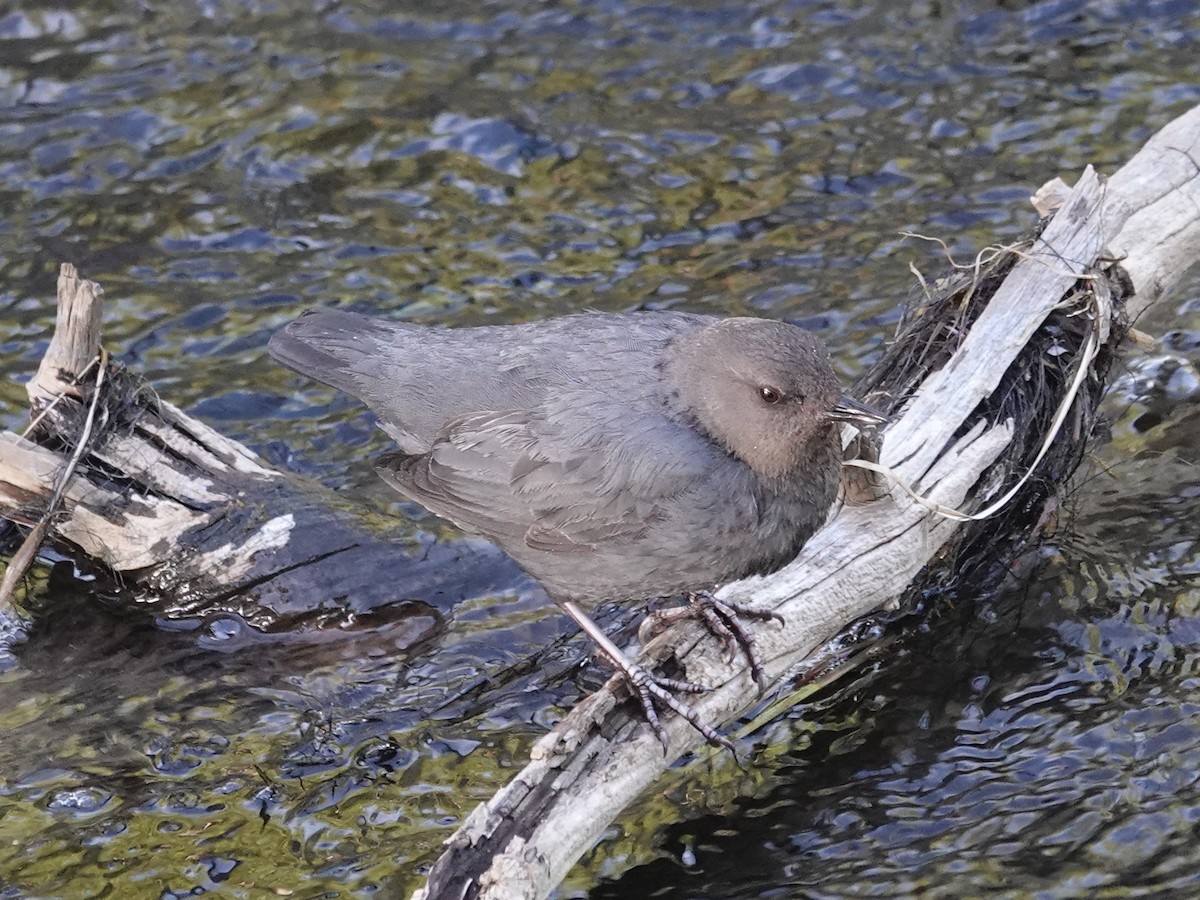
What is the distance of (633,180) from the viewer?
7168 mm

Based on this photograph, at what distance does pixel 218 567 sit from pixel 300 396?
139 cm

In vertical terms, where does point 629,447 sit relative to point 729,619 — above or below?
above

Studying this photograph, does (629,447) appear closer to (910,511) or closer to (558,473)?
(558,473)

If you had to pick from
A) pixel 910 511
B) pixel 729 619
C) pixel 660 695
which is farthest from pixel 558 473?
pixel 910 511

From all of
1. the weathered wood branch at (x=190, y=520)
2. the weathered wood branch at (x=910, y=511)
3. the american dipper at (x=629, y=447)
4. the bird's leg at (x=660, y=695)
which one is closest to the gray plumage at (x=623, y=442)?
the american dipper at (x=629, y=447)

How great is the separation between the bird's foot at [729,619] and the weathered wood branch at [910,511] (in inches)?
1.4

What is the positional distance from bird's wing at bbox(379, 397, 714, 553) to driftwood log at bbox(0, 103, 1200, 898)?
40cm

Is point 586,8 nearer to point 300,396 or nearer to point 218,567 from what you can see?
point 300,396

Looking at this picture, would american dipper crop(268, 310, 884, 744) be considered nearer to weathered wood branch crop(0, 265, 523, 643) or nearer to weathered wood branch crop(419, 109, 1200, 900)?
weathered wood branch crop(419, 109, 1200, 900)

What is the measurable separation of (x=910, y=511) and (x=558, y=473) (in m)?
1.01

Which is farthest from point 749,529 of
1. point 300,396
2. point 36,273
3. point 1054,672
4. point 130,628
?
point 36,273

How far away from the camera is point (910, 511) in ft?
13.8

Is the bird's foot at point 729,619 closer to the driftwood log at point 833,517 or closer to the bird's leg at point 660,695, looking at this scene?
the driftwood log at point 833,517

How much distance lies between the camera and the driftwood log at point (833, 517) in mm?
4137
